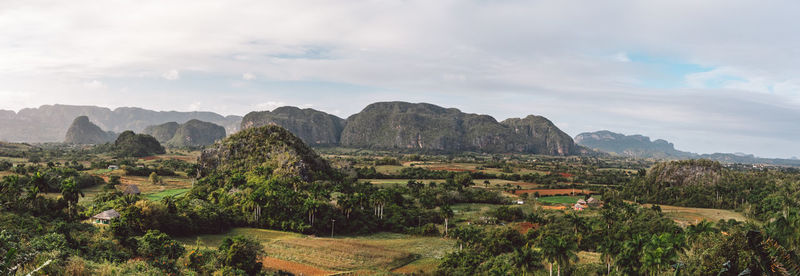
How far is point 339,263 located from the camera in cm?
3981

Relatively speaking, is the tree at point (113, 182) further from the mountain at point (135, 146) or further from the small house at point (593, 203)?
the small house at point (593, 203)

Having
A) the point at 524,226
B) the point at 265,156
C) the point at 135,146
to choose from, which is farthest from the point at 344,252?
the point at 135,146

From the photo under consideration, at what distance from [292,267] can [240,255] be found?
706 centimetres

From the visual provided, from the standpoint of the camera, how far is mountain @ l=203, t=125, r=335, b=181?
8066cm

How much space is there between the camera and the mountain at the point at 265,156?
80662mm

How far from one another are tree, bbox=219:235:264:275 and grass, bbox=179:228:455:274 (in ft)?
14.8

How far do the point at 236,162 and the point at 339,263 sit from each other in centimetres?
5742

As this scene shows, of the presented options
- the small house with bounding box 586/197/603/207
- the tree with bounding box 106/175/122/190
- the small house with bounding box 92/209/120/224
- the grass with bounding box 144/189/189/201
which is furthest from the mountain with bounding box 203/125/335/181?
the small house with bounding box 586/197/603/207

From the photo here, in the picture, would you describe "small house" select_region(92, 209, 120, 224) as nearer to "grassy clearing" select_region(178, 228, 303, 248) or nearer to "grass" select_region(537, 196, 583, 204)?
"grassy clearing" select_region(178, 228, 303, 248)

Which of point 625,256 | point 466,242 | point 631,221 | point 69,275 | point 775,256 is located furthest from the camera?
point 631,221

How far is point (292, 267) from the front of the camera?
3859 centimetres

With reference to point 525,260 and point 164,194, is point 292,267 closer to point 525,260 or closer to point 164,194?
point 525,260

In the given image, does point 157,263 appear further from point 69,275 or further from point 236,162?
point 236,162

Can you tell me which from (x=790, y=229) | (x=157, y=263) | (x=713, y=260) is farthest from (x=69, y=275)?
(x=790, y=229)
